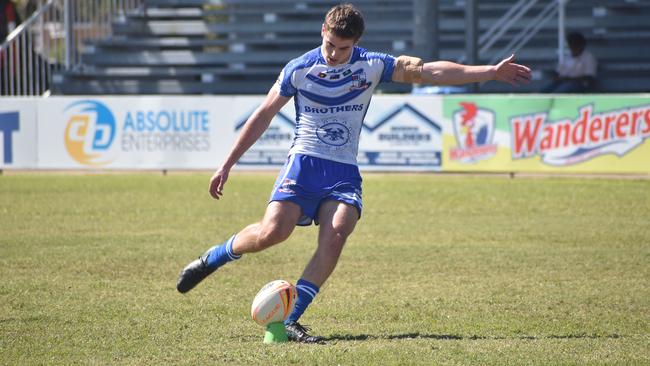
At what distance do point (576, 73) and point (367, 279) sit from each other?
499 inches

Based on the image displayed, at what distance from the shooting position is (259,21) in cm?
Answer: 2606

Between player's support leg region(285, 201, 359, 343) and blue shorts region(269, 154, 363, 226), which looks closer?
player's support leg region(285, 201, 359, 343)

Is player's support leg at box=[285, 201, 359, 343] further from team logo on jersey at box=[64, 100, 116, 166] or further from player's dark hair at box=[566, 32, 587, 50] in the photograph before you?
player's dark hair at box=[566, 32, 587, 50]

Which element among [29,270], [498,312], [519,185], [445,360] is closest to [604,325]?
[498,312]

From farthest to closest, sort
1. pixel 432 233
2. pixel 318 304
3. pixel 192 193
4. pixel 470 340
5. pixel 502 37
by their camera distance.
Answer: pixel 502 37
pixel 192 193
pixel 432 233
pixel 318 304
pixel 470 340

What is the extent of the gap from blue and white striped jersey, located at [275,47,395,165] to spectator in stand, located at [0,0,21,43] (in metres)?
20.0

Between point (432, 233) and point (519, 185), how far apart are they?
186 inches

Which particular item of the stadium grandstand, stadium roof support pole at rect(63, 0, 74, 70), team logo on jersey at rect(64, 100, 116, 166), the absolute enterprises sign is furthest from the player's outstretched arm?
stadium roof support pole at rect(63, 0, 74, 70)

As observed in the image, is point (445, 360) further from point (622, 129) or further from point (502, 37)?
point (502, 37)

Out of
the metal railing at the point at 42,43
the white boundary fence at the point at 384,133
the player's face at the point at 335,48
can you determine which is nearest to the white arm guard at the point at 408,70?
the player's face at the point at 335,48

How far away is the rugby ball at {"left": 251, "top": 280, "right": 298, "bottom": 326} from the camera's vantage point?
244 inches

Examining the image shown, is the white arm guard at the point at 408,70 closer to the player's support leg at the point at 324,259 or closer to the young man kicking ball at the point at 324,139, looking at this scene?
the young man kicking ball at the point at 324,139

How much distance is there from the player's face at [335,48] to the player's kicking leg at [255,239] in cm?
90

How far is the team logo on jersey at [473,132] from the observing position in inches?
663
